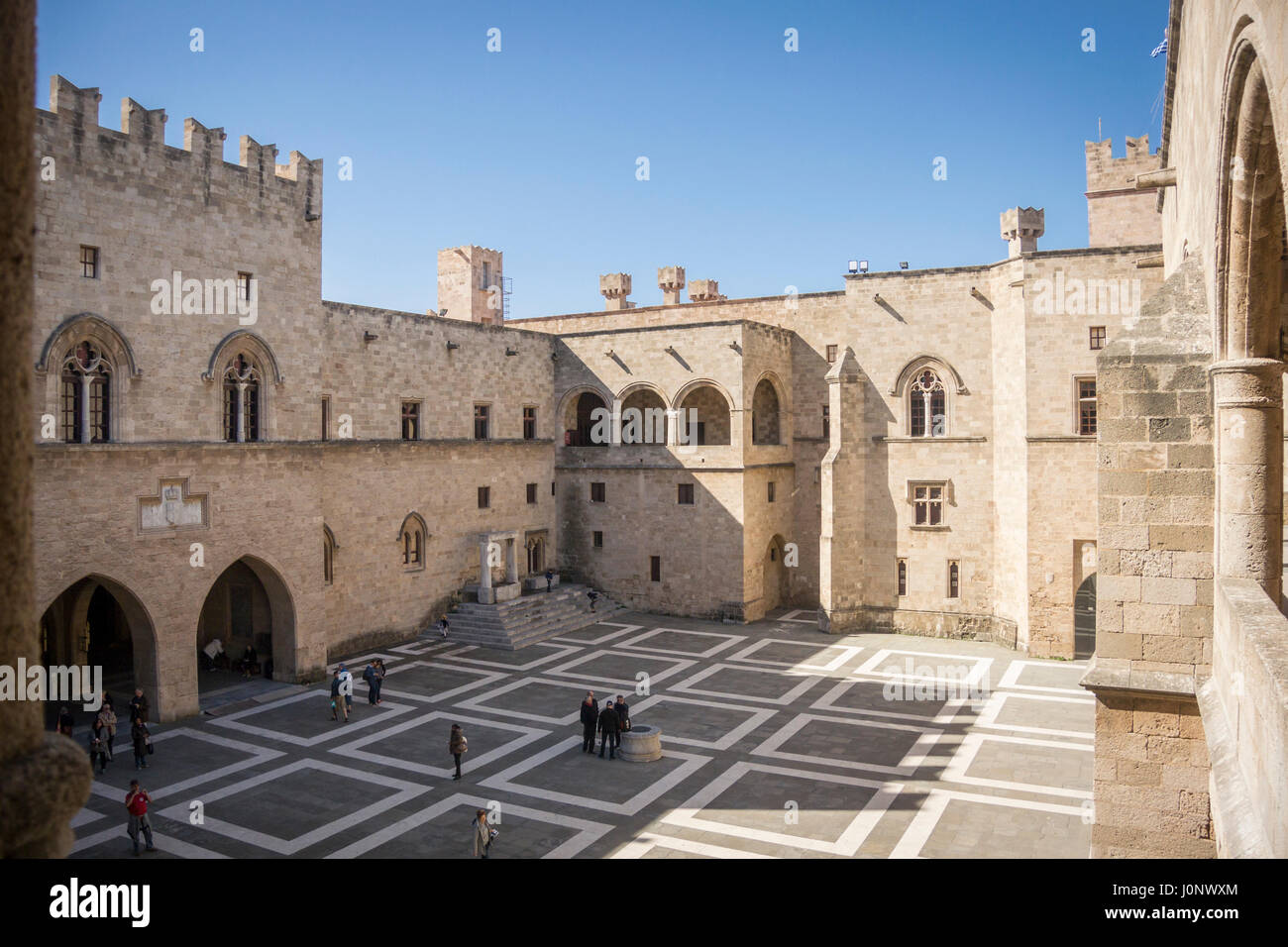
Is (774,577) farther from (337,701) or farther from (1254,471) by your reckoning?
(1254,471)

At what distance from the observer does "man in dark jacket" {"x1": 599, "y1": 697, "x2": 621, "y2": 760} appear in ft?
55.9

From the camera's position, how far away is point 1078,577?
974 inches

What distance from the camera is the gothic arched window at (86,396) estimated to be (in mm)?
17422

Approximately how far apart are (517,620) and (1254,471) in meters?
22.6

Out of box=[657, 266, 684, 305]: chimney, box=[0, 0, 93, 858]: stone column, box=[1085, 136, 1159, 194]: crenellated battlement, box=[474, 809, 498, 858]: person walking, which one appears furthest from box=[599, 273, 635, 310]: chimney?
box=[0, 0, 93, 858]: stone column

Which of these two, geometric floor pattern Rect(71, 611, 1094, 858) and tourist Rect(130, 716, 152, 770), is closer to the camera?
geometric floor pattern Rect(71, 611, 1094, 858)

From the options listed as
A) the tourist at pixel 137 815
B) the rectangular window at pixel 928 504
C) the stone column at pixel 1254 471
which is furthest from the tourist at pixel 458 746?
the rectangular window at pixel 928 504

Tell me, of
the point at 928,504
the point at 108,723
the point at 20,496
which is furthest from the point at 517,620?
the point at 20,496

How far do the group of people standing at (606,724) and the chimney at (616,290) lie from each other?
25.6m

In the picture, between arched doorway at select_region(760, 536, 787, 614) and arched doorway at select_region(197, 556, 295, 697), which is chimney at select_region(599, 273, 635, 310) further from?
arched doorway at select_region(197, 556, 295, 697)

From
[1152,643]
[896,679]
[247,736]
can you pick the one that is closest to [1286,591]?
[1152,643]

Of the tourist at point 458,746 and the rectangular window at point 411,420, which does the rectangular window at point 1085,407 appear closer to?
the tourist at point 458,746

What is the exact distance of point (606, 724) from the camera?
672 inches

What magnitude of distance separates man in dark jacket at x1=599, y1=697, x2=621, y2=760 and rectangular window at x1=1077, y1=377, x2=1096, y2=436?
52.8ft
